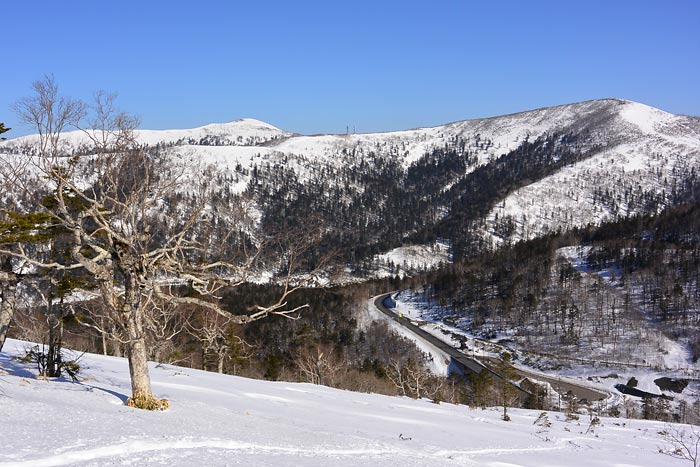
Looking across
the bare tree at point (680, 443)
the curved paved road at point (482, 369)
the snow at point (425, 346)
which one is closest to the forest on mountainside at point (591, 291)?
the curved paved road at point (482, 369)

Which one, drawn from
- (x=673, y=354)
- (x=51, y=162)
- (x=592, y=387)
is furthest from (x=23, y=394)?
(x=673, y=354)

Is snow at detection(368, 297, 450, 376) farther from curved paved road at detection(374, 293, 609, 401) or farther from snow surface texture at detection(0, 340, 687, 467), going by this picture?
snow surface texture at detection(0, 340, 687, 467)

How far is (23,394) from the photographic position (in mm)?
10445

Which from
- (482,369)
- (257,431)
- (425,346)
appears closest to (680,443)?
(257,431)

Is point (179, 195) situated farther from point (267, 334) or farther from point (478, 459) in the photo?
point (267, 334)

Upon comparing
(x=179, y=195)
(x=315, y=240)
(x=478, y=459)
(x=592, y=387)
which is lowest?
(x=592, y=387)

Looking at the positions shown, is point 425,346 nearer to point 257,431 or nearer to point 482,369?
point 482,369

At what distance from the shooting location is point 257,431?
10.1 meters

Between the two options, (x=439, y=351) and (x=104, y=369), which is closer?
(x=104, y=369)

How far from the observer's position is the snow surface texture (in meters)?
Result: 7.24

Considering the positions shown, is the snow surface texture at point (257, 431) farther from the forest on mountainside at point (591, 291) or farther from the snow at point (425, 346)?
the forest on mountainside at point (591, 291)

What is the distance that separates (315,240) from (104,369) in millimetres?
10843

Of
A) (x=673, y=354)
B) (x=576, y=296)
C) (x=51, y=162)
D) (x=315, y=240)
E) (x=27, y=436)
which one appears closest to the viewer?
(x=27, y=436)

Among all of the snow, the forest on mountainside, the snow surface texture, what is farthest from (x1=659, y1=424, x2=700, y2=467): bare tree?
the forest on mountainside
